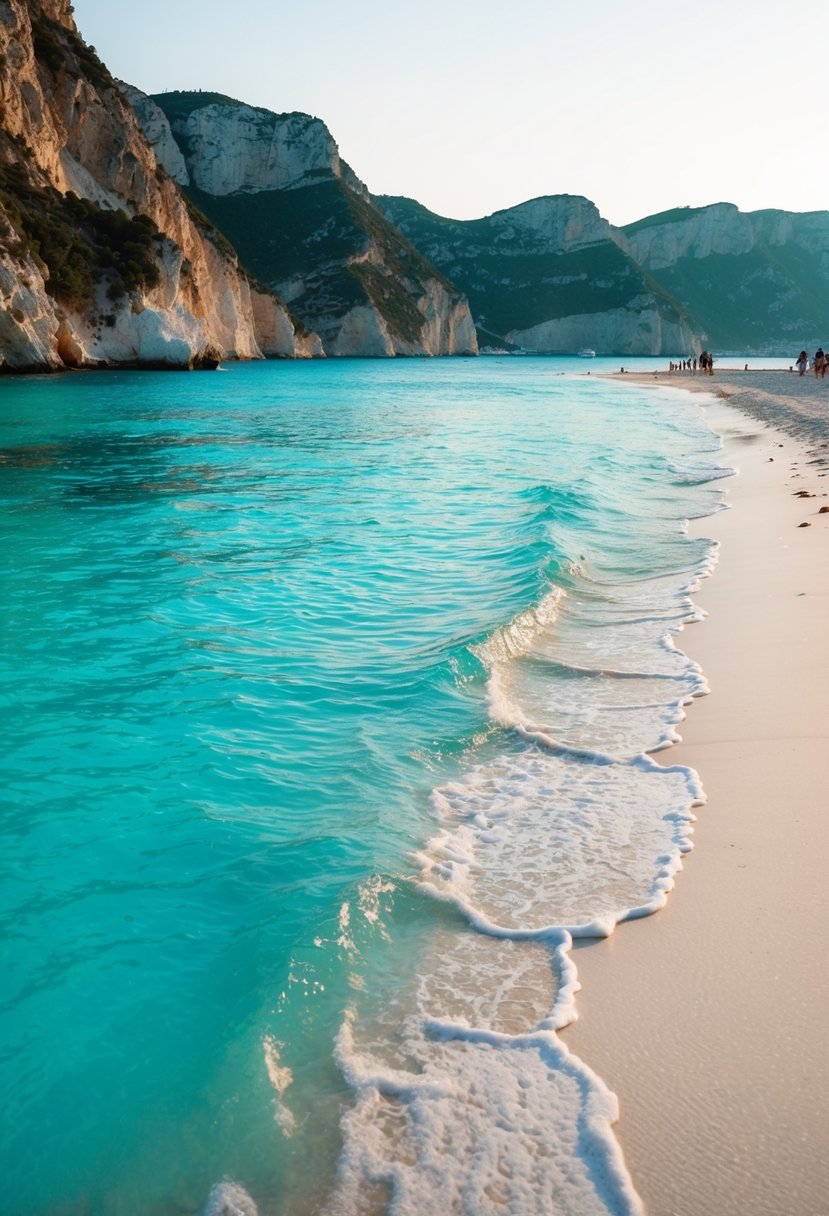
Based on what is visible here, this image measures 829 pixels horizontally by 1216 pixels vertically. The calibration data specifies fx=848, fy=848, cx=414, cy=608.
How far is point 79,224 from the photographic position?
2025 inches

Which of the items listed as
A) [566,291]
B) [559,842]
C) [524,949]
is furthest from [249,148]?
[524,949]

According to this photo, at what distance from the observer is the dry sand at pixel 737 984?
2438mm

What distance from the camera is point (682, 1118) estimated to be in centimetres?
260

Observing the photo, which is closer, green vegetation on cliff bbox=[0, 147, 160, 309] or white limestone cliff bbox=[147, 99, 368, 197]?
green vegetation on cliff bbox=[0, 147, 160, 309]

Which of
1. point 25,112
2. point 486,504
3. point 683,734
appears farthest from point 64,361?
point 683,734

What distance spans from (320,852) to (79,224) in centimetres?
5669

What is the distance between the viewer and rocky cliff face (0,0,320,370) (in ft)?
135

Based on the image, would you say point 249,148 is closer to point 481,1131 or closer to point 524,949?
point 524,949

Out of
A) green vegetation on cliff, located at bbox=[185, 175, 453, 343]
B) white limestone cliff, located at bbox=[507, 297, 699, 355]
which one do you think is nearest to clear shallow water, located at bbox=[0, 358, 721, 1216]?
green vegetation on cliff, located at bbox=[185, 175, 453, 343]

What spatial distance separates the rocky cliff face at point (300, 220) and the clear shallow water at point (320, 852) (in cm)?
11297

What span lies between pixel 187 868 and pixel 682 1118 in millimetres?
2563

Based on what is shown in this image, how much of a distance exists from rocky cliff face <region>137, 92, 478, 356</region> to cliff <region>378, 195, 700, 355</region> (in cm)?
5436

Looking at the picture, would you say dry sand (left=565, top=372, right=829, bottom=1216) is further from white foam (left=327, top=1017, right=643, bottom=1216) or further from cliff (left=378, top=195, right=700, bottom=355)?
cliff (left=378, top=195, right=700, bottom=355)

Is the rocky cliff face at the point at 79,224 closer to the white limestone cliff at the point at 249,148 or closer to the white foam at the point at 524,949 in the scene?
the white foam at the point at 524,949
